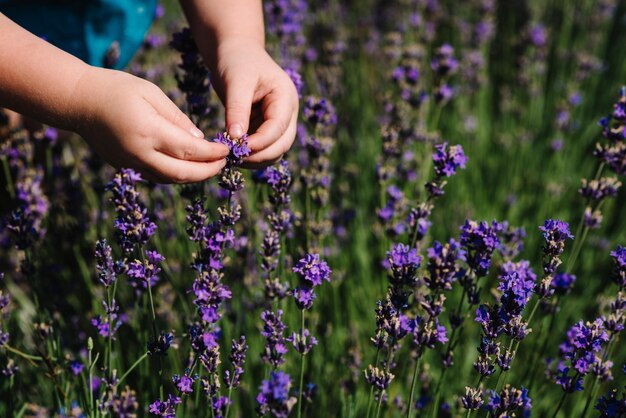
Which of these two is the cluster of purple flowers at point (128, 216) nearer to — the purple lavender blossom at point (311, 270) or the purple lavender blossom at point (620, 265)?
the purple lavender blossom at point (311, 270)

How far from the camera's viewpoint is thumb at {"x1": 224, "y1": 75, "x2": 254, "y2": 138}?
1473 mm

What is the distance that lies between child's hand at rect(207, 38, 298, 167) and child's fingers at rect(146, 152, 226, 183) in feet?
0.41

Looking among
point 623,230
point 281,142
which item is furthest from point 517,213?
point 281,142

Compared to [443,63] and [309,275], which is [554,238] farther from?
[443,63]

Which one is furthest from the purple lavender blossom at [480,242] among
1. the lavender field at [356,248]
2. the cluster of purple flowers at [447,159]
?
the cluster of purple flowers at [447,159]

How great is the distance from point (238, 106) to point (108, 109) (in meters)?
0.35

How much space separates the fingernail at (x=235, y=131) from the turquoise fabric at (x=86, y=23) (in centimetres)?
106

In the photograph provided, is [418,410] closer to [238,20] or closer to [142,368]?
[142,368]

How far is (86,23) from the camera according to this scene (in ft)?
7.88

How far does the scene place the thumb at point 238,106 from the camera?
147cm

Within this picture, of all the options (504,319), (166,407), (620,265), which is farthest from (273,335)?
(620,265)

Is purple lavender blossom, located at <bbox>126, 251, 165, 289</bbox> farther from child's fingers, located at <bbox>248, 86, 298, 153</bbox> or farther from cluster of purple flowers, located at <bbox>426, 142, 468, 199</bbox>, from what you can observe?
cluster of purple flowers, located at <bbox>426, 142, 468, 199</bbox>

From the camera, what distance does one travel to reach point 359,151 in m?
3.08

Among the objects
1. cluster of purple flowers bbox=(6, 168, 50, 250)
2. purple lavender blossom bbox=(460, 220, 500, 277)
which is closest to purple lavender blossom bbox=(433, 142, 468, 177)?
purple lavender blossom bbox=(460, 220, 500, 277)
